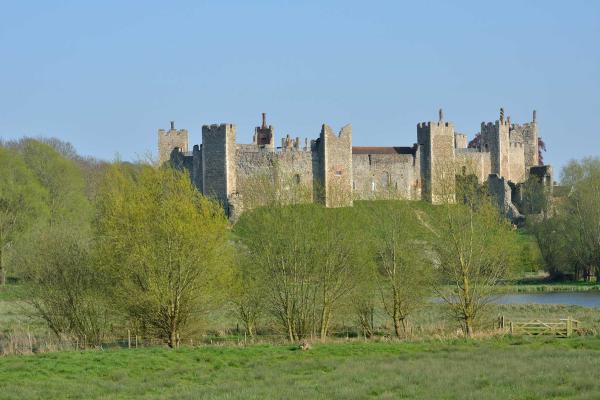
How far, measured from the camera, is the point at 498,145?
254 ft

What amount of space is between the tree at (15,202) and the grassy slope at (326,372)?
24.0 meters

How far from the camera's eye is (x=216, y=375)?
24.1 m

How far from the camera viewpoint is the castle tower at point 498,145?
252 ft

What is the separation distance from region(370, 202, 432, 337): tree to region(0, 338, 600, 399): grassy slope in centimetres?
526

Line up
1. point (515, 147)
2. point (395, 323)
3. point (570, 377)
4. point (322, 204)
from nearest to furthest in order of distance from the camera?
1. point (570, 377)
2. point (395, 323)
3. point (322, 204)
4. point (515, 147)

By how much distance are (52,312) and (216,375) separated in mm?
8971

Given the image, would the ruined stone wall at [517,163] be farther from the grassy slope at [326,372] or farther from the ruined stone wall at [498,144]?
the grassy slope at [326,372]

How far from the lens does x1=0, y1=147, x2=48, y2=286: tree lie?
49.7 metres

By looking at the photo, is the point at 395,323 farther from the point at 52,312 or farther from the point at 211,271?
the point at 52,312

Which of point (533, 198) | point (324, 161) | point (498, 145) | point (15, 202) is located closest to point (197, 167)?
point (324, 161)

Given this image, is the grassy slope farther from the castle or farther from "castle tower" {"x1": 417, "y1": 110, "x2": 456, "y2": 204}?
"castle tower" {"x1": 417, "y1": 110, "x2": 456, "y2": 204}

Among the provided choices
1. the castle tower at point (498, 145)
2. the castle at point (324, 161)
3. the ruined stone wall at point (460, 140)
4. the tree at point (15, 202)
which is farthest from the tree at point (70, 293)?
the ruined stone wall at point (460, 140)

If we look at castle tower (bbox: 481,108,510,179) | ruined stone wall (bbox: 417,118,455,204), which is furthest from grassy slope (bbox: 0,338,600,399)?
castle tower (bbox: 481,108,510,179)

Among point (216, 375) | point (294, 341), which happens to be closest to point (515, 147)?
point (294, 341)
